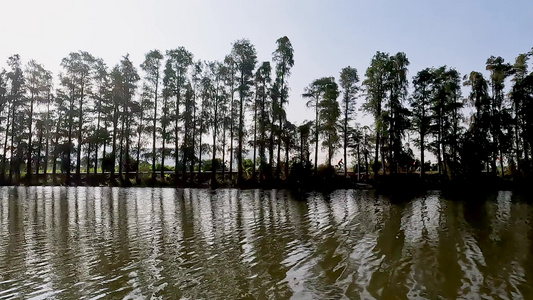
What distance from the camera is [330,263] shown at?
278 inches

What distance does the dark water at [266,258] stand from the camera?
5.49m

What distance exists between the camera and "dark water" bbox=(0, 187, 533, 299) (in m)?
5.49

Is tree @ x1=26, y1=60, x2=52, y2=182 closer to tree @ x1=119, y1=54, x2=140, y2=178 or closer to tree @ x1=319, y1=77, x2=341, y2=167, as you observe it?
tree @ x1=119, y1=54, x2=140, y2=178

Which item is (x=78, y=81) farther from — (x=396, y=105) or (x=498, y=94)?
(x=498, y=94)

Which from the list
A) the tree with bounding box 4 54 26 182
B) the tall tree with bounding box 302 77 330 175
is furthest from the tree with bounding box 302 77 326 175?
the tree with bounding box 4 54 26 182

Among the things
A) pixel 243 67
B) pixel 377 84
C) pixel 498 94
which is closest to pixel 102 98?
pixel 243 67

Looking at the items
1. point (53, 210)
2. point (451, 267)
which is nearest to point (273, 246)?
→ point (451, 267)

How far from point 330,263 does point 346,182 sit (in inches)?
1134

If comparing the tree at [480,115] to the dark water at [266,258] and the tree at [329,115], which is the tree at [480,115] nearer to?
the tree at [329,115]

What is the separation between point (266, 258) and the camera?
7406mm

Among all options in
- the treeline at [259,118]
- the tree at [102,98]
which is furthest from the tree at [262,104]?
the tree at [102,98]

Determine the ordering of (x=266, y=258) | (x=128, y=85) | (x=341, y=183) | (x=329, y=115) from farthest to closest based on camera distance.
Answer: (x=128, y=85), (x=329, y=115), (x=341, y=183), (x=266, y=258)

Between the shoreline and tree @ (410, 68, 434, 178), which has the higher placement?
tree @ (410, 68, 434, 178)

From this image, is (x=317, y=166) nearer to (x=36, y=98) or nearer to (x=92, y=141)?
(x=92, y=141)
